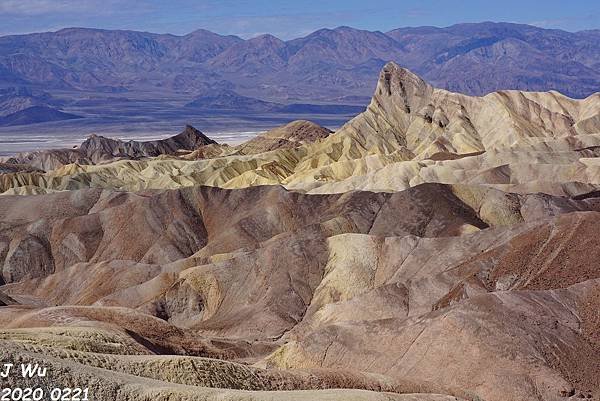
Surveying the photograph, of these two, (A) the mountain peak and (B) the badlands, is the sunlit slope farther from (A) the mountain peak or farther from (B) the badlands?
(B) the badlands

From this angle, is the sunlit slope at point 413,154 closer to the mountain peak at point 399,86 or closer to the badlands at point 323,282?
the mountain peak at point 399,86

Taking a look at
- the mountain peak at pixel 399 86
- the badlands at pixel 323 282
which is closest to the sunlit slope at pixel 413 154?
the mountain peak at pixel 399 86

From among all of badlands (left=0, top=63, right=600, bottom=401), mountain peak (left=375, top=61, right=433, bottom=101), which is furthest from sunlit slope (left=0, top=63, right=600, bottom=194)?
badlands (left=0, top=63, right=600, bottom=401)

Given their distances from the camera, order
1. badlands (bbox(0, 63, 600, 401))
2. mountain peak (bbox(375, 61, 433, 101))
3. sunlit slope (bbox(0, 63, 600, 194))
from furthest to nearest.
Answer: mountain peak (bbox(375, 61, 433, 101))
sunlit slope (bbox(0, 63, 600, 194))
badlands (bbox(0, 63, 600, 401))

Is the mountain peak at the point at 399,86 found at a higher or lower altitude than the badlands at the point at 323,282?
higher

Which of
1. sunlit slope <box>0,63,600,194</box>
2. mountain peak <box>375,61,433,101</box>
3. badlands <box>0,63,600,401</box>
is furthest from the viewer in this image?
mountain peak <box>375,61,433,101</box>

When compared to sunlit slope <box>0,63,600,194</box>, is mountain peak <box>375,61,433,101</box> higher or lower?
higher

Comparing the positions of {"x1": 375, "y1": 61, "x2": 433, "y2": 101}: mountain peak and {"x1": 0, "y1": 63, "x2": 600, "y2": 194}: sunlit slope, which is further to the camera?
{"x1": 375, "y1": 61, "x2": 433, "y2": 101}: mountain peak

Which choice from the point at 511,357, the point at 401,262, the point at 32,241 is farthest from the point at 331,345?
the point at 32,241

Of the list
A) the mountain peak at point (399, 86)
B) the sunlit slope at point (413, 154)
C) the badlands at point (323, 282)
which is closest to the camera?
the badlands at point (323, 282)
